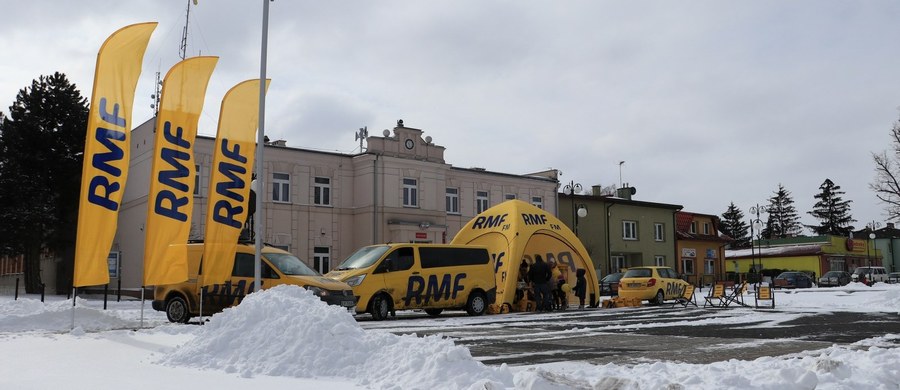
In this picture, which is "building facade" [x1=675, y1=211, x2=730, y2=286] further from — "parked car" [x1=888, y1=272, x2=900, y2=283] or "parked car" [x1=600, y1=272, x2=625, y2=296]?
"parked car" [x1=600, y1=272, x2=625, y2=296]

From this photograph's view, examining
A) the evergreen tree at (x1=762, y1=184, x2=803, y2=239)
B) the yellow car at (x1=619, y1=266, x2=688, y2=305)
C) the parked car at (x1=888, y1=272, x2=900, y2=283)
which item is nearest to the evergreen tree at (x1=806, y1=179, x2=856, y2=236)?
the evergreen tree at (x1=762, y1=184, x2=803, y2=239)

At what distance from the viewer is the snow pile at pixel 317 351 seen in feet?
23.6

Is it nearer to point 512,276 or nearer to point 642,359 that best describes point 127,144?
point 642,359

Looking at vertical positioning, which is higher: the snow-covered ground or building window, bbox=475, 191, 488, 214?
building window, bbox=475, 191, 488, 214

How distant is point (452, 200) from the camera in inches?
1604

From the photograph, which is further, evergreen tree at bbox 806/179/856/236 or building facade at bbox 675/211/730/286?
evergreen tree at bbox 806/179/856/236

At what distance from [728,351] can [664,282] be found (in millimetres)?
17058

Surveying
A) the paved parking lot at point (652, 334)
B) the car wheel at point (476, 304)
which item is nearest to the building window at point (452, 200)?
the car wheel at point (476, 304)

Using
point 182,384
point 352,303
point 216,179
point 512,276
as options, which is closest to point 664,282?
point 512,276

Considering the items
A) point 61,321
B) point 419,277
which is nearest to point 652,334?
point 419,277

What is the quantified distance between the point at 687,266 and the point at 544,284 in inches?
1425

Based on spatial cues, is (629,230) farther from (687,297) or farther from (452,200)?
(687,297)

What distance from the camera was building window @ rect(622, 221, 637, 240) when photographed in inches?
2000

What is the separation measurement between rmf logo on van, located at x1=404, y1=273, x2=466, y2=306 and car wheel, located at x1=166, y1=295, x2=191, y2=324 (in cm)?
530
